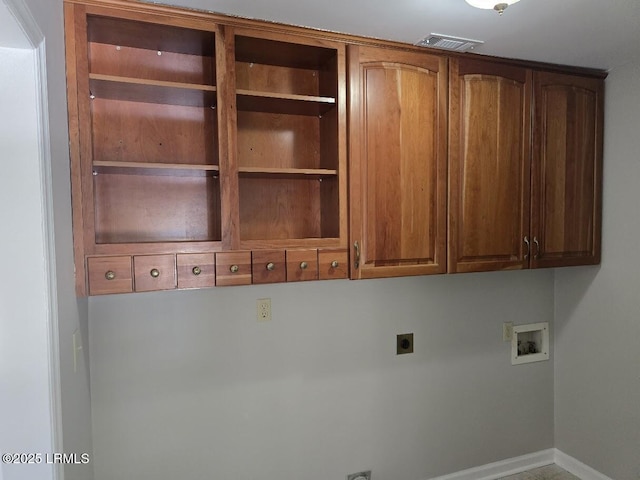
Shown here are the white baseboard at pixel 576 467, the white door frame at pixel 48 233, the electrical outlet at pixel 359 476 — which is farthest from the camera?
the white baseboard at pixel 576 467

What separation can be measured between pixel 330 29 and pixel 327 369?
1.54 m

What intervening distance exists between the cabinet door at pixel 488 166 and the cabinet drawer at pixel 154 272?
3.81ft

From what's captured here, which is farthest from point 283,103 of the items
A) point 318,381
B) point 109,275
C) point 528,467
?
point 528,467

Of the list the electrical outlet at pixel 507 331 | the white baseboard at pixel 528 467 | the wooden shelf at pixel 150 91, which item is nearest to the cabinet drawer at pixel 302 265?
the wooden shelf at pixel 150 91

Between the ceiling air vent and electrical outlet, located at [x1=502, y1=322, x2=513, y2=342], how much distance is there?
60.7 inches

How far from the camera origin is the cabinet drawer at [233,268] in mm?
1413

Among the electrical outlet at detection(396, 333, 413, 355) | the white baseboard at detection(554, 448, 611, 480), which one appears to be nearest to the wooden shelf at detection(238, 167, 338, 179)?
the electrical outlet at detection(396, 333, 413, 355)

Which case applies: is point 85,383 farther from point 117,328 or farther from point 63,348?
point 63,348

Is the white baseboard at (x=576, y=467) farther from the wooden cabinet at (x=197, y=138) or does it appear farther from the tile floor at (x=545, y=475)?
the wooden cabinet at (x=197, y=138)

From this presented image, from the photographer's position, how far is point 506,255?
6.03ft

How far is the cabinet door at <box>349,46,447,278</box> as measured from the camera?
5.17 feet

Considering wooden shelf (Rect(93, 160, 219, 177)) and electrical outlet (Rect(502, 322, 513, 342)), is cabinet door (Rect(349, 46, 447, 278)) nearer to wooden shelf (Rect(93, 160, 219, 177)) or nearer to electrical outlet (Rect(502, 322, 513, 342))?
wooden shelf (Rect(93, 160, 219, 177))

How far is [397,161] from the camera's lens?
1.63 meters

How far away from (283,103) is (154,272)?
83 centimetres
